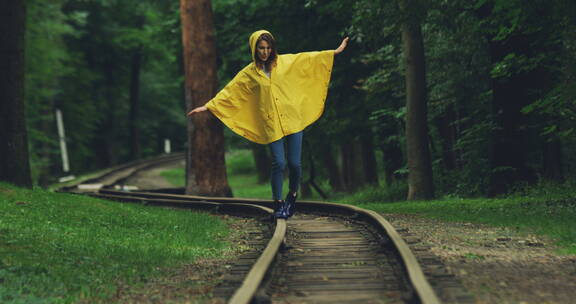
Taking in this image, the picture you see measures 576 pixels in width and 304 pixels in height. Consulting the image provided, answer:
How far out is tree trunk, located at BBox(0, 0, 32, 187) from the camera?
1350 cm

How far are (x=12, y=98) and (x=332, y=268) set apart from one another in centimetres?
890

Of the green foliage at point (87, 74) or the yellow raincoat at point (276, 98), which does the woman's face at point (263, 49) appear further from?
the green foliage at point (87, 74)

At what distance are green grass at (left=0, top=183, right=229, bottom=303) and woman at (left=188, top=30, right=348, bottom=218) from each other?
142 cm

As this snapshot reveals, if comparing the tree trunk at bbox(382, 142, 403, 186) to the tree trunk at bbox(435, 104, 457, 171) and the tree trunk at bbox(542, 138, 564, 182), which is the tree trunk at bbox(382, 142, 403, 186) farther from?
the tree trunk at bbox(542, 138, 564, 182)

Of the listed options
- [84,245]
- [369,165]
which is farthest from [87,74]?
[84,245]

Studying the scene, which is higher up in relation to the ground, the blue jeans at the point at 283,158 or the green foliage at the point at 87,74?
the green foliage at the point at 87,74

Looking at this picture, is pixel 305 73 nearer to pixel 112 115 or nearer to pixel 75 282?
pixel 75 282

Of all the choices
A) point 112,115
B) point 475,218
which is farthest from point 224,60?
point 112,115

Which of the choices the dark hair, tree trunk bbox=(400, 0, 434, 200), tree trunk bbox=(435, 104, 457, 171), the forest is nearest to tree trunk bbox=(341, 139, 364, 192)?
the forest

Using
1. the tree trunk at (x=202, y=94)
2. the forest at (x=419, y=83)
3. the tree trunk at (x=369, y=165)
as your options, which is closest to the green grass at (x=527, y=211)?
the forest at (x=419, y=83)

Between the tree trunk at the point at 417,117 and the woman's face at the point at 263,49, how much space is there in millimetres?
6292

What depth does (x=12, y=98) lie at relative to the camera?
1356 centimetres

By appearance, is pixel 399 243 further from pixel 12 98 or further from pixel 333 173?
pixel 333 173

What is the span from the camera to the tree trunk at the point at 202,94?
1773 centimetres
